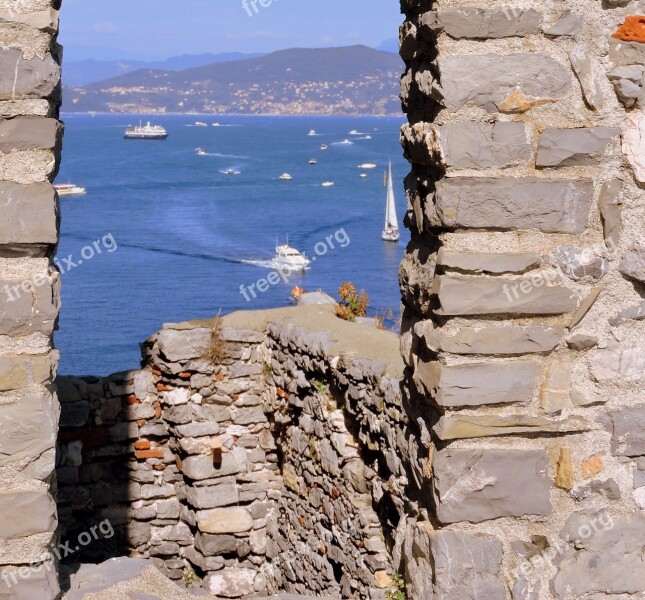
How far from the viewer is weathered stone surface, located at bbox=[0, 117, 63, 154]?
290cm

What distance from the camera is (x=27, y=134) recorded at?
2.92 metres

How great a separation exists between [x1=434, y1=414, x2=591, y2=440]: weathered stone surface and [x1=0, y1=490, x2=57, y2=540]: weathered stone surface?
1.22m

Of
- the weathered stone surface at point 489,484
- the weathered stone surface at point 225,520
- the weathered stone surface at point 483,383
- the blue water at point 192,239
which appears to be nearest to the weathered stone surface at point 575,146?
the weathered stone surface at point 483,383

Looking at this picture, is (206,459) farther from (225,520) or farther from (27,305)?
(27,305)

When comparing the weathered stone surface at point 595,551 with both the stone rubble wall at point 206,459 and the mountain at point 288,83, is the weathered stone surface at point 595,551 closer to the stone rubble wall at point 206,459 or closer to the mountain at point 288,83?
the stone rubble wall at point 206,459

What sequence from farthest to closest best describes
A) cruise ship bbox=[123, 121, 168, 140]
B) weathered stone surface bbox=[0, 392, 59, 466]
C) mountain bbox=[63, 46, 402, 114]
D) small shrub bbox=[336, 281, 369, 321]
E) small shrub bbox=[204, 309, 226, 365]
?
1. mountain bbox=[63, 46, 402, 114]
2. cruise ship bbox=[123, 121, 168, 140]
3. small shrub bbox=[336, 281, 369, 321]
4. small shrub bbox=[204, 309, 226, 365]
5. weathered stone surface bbox=[0, 392, 59, 466]

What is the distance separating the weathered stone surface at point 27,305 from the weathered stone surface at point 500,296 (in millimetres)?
1167

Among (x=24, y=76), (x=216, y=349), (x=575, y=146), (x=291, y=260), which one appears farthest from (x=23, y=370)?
(x=291, y=260)

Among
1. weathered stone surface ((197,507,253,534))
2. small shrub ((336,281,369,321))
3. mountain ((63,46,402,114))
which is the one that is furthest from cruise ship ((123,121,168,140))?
weathered stone surface ((197,507,253,534))

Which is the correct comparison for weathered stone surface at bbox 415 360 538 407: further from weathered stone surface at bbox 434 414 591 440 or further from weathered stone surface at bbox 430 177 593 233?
weathered stone surface at bbox 430 177 593 233

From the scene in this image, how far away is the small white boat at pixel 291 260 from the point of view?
37781 mm

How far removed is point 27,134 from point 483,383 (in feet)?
5.05

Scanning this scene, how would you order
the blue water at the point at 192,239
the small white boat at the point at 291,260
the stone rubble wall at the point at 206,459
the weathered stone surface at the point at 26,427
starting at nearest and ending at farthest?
the weathered stone surface at the point at 26,427 < the stone rubble wall at the point at 206,459 < the blue water at the point at 192,239 < the small white boat at the point at 291,260

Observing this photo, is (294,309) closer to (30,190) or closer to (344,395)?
(344,395)
